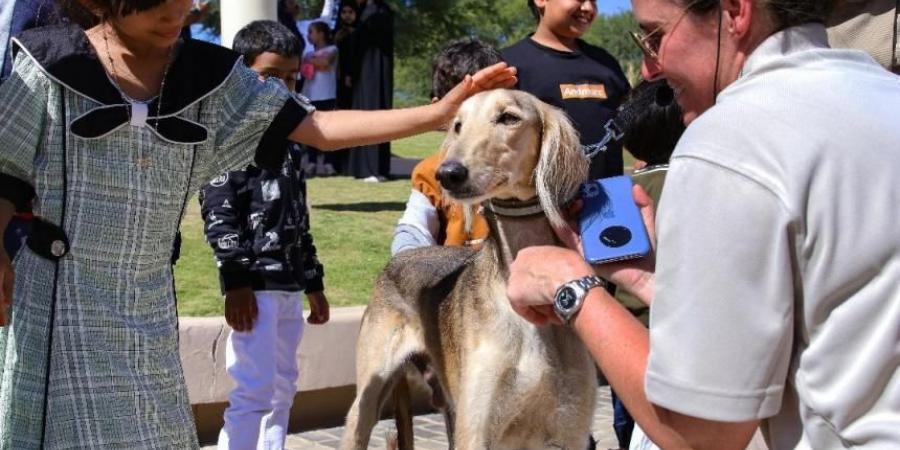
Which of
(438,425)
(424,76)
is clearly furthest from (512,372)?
(424,76)

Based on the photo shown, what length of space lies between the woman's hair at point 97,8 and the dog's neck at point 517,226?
157 centimetres

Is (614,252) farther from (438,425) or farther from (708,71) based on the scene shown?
(438,425)

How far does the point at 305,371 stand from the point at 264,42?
1.99 m

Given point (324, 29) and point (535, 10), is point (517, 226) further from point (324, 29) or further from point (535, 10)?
point (324, 29)

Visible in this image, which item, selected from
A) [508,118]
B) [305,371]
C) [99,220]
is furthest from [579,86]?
[99,220]

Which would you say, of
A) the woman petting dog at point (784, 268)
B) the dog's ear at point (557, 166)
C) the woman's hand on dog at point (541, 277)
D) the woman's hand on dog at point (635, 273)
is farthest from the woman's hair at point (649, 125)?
the woman petting dog at point (784, 268)

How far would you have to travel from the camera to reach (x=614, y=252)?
2414 mm

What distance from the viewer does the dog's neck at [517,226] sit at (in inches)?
155

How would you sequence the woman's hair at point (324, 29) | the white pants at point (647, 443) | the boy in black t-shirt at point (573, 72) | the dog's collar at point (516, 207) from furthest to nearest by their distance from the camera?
the woman's hair at point (324, 29)
the boy in black t-shirt at point (573, 72)
the dog's collar at point (516, 207)
the white pants at point (647, 443)

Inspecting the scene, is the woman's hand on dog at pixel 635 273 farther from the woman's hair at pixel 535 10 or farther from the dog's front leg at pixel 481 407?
the woman's hair at pixel 535 10

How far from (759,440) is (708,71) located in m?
0.63

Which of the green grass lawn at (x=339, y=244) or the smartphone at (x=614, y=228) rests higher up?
the smartphone at (x=614, y=228)

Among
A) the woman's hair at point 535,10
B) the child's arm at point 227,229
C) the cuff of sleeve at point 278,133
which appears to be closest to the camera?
the cuff of sleeve at point 278,133

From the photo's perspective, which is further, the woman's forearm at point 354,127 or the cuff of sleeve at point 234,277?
the cuff of sleeve at point 234,277
